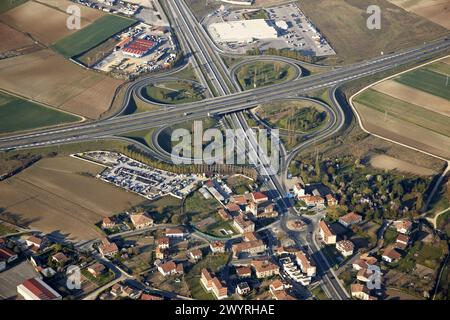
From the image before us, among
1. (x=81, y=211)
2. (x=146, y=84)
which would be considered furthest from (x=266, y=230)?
(x=146, y=84)

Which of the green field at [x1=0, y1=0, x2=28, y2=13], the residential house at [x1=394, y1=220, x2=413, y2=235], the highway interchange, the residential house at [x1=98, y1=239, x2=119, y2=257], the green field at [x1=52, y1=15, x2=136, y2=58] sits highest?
the green field at [x1=0, y1=0, x2=28, y2=13]

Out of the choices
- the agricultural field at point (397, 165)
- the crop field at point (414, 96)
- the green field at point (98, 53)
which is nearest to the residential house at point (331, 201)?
the agricultural field at point (397, 165)

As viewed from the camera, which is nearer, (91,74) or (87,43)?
(91,74)

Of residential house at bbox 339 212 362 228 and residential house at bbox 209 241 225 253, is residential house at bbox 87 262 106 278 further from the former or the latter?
residential house at bbox 339 212 362 228

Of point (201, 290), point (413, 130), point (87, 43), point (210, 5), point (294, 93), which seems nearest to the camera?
point (201, 290)

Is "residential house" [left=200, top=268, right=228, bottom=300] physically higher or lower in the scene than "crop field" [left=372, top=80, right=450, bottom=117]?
lower

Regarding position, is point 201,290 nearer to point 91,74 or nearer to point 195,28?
point 91,74

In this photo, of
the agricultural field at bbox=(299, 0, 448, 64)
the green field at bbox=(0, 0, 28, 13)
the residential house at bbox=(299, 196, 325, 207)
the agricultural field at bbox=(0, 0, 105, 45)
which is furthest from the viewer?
the green field at bbox=(0, 0, 28, 13)

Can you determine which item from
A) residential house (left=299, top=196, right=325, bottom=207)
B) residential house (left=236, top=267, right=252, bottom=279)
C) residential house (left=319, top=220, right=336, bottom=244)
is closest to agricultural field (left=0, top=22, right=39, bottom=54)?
residential house (left=299, top=196, right=325, bottom=207)
